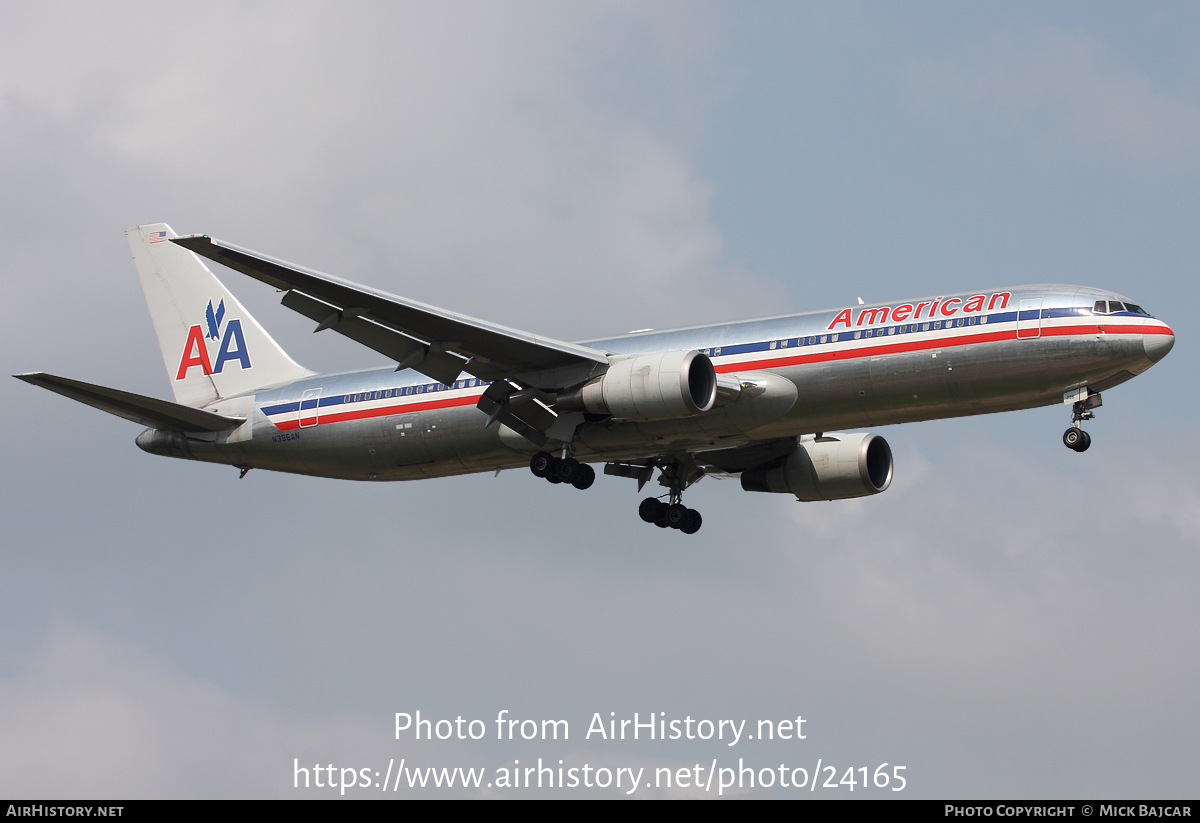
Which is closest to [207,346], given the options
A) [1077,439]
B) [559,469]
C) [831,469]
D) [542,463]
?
[542,463]

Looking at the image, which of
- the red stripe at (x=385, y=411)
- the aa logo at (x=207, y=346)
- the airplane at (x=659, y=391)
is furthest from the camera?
the aa logo at (x=207, y=346)

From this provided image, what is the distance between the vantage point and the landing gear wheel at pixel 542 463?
132 ft

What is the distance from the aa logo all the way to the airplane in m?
2.19

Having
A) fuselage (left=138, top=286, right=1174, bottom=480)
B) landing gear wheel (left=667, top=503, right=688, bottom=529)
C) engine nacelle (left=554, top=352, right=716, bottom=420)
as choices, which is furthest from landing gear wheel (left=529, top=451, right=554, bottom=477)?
landing gear wheel (left=667, top=503, right=688, bottom=529)

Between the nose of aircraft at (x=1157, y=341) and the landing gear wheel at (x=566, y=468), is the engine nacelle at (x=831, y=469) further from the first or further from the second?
the nose of aircraft at (x=1157, y=341)

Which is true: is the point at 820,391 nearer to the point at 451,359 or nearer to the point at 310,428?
the point at 451,359

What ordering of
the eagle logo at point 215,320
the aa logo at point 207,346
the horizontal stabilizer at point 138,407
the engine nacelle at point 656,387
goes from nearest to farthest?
the engine nacelle at point 656,387 → the horizontal stabilizer at point 138,407 → the aa logo at point 207,346 → the eagle logo at point 215,320

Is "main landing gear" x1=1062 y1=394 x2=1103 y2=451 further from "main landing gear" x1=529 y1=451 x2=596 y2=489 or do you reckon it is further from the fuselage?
"main landing gear" x1=529 y1=451 x2=596 y2=489

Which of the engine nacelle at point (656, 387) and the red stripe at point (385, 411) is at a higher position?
the red stripe at point (385, 411)

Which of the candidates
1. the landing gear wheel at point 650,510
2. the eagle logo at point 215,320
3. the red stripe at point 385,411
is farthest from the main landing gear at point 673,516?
the eagle logo at point 215,320

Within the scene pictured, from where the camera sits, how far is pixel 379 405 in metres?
42.3

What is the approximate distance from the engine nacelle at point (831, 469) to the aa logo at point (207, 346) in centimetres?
1837

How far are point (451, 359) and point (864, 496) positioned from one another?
1451 centimetres

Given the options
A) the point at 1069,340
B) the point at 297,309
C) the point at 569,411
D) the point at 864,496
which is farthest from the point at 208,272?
the point at 1069,340
